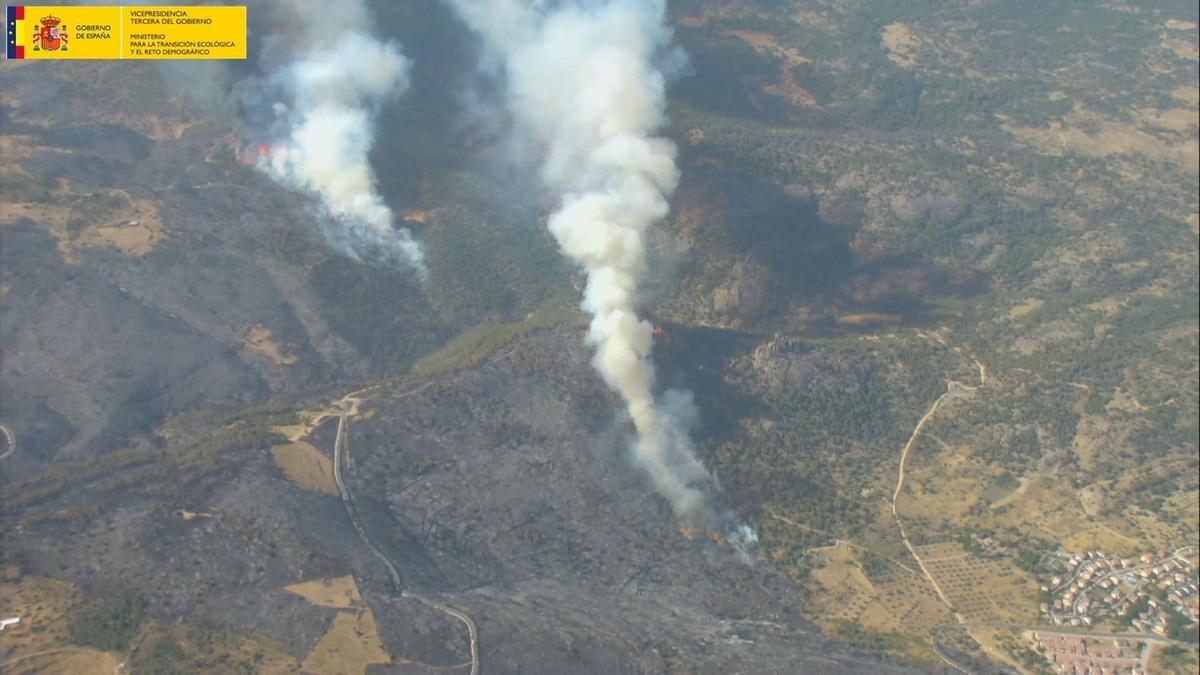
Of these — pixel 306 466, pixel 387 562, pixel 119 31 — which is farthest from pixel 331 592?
pixel 119 31

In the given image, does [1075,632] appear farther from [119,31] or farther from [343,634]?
[119,31]

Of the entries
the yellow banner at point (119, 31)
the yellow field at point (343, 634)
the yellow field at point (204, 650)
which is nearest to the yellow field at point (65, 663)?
the yellow field at point (204, 650)

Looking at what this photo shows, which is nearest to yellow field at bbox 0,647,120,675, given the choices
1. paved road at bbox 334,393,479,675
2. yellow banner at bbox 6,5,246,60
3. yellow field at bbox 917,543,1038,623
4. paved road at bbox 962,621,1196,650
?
paved road at bbox 334,393,479,675

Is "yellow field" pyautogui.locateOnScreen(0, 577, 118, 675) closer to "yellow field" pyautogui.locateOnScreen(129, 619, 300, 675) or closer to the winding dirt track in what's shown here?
"yellow field" pyautogui.locateOnScreen(129, 619, 300, 675)

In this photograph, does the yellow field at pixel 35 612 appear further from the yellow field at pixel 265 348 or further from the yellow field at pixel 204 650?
the yellow field at pixel 265 348

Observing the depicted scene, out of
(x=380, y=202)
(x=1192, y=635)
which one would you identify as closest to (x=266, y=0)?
(x=380, y=202)

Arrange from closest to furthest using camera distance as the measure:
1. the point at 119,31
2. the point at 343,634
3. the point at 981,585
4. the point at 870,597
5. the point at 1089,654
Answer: the point at 343,634 → the point at 1089,654 → the point at 870,597 → the point at 981,585 → the point at 119,31
